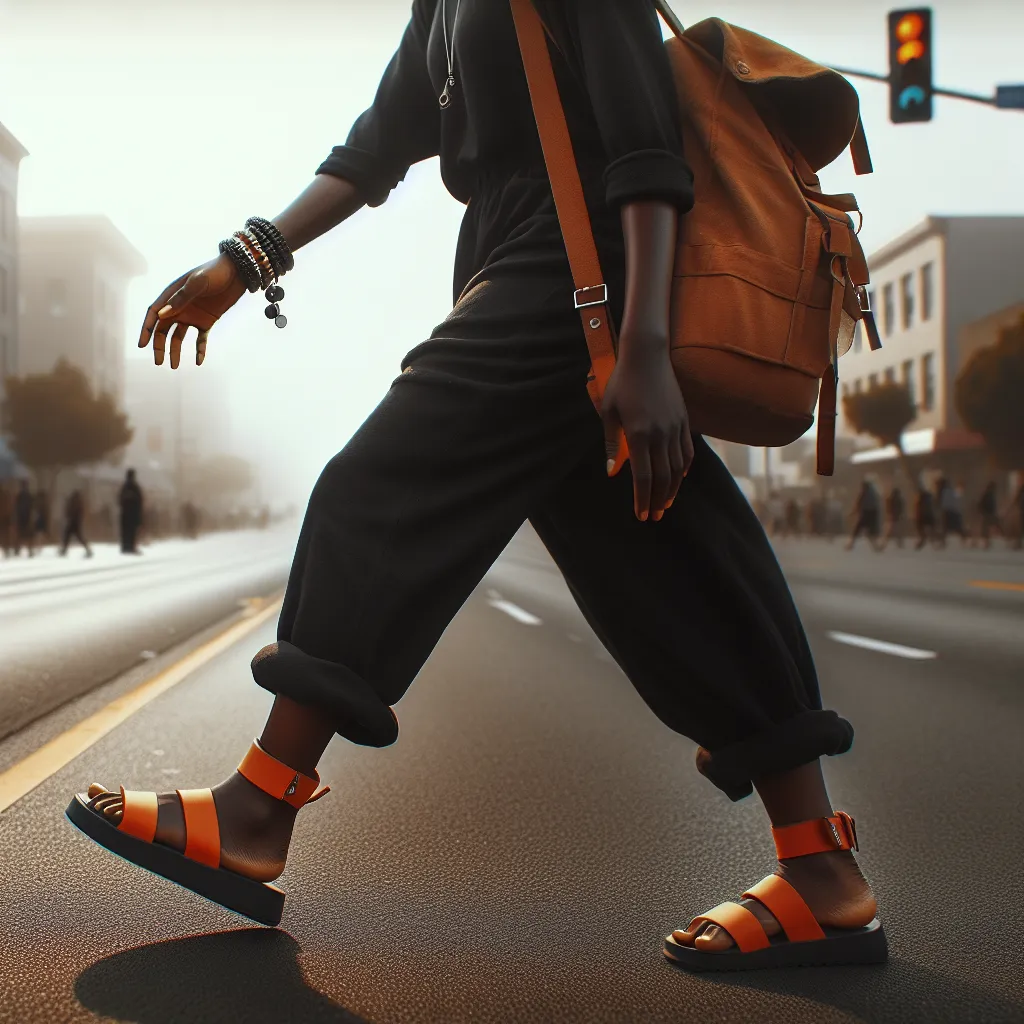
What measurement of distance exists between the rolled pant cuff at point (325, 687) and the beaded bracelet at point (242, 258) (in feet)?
2.59

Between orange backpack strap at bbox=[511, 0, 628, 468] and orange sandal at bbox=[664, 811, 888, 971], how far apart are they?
2.59 ft

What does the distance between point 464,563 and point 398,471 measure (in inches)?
7.4

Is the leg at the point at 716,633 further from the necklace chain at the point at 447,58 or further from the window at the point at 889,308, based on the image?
the window at the point at 889,308

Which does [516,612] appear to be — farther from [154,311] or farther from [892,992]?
[892,992]

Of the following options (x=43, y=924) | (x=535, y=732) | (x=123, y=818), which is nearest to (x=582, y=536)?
(x=123, y=818)

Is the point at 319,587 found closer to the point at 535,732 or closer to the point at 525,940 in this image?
the point at 525,940

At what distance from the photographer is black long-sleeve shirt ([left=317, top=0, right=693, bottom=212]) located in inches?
74.5

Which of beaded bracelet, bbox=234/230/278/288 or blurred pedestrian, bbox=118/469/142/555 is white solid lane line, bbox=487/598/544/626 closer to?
beaded bracelet, bbox=234/230/278/288

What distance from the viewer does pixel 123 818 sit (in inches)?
73.4

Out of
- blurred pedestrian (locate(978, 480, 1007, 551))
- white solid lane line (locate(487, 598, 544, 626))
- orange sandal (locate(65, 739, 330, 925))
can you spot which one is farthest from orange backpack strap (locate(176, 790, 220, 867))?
blurred pedestrian (locate(978, 480, 1007, 551))

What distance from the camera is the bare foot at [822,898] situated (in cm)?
198

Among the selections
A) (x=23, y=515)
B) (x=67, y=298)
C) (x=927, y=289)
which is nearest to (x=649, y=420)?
(x=23, y=515)

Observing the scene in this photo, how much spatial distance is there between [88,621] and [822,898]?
7.43 meters

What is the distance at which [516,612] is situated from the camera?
10000 mm
